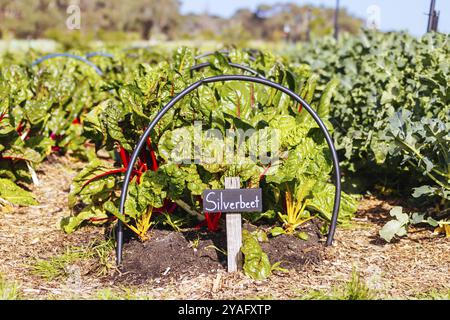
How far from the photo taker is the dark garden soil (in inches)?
128

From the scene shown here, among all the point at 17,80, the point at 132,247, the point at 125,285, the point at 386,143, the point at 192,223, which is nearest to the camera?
the point at 125,285

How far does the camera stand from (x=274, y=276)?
10.6 feet

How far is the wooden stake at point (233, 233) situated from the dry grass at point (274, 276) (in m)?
0.09

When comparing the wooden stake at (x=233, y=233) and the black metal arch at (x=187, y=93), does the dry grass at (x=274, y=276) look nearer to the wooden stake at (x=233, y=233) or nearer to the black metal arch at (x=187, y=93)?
the wooden stake at (x=233, y=233)

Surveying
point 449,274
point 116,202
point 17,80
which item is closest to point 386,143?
point 449,274

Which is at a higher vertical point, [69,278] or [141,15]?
[141,15]

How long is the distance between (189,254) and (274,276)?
53cm

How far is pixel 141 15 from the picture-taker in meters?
54.1

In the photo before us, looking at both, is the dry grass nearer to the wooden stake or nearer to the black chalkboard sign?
the wooden stake

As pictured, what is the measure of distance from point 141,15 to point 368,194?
5202cm

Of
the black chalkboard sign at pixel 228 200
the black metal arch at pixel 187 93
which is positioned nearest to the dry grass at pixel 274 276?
the black metal arch at pixel 187 93

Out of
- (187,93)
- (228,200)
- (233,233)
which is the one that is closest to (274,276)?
(233,233)

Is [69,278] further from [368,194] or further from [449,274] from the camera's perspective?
[368,194]

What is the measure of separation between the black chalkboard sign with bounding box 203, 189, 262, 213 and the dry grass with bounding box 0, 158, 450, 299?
393 mm
